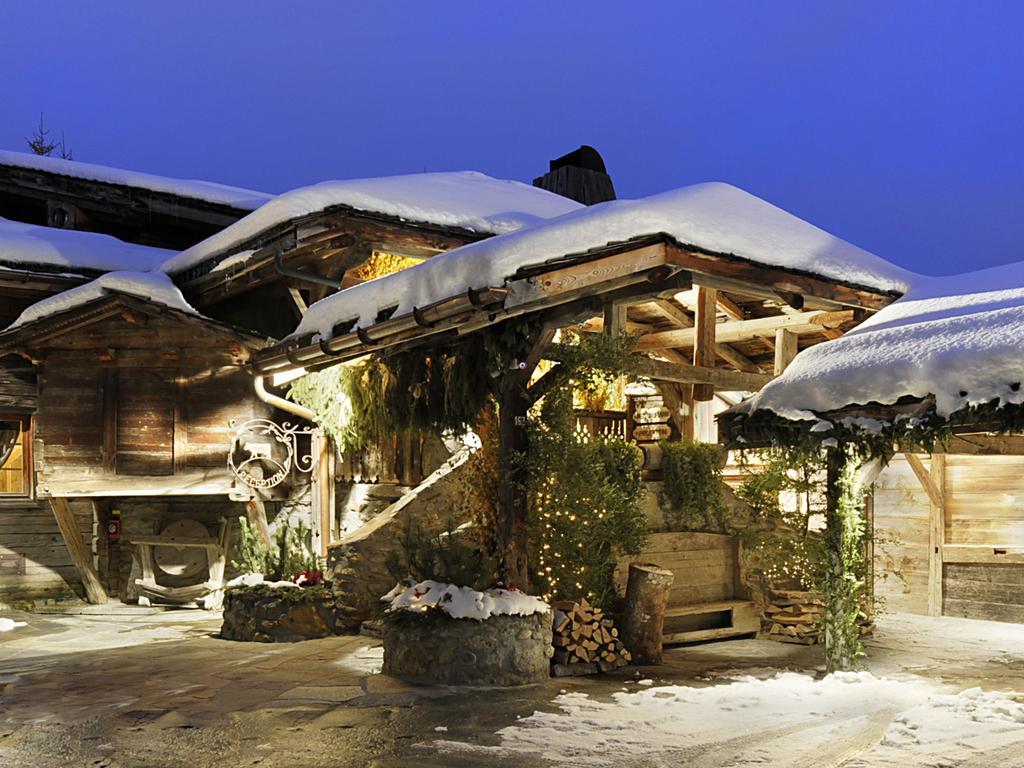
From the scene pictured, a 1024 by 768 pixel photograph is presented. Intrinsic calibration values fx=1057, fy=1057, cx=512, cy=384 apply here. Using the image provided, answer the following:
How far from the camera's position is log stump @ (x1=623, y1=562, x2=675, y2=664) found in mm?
9617

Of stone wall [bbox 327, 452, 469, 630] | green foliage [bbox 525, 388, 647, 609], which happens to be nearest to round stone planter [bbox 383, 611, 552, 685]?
green foliage [bbox 525, 388, 647, 609]

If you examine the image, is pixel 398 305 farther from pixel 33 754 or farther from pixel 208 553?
pixel 208 553

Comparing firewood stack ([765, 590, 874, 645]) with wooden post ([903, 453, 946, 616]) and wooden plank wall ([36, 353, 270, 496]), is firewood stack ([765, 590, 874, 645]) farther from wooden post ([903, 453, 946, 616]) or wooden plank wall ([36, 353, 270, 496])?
wooden plank wall ([36, 353, 270, 496])

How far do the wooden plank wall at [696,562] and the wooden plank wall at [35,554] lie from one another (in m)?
8.41

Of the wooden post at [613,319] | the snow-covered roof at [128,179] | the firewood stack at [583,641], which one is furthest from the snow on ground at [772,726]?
the snow-covered roof at [128,179]

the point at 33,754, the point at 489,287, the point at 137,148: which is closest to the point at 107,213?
the point at 489,287

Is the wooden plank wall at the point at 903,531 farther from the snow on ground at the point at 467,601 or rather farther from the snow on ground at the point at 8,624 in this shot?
the snow on ground at the point at 8,624

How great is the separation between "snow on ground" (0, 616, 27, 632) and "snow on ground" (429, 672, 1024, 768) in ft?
24.8

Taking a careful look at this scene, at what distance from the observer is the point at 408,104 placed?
19775 centimetres

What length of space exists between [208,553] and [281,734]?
7669 millimetres

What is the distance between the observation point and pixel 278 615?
36.3 feet

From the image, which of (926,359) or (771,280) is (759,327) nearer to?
(771,280)

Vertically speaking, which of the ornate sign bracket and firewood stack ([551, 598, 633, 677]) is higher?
the ornate sign bracket

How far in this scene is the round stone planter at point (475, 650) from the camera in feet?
28.2
